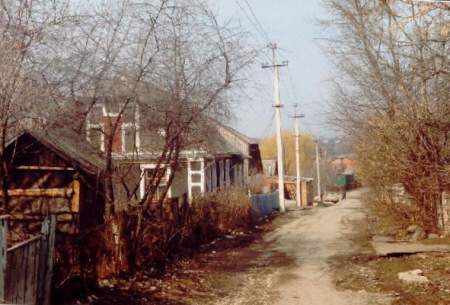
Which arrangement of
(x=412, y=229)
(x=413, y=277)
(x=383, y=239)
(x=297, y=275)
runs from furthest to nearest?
(x=383, y=239), (x=412, y=229), (x=297, y=275), (x=413, y=277)

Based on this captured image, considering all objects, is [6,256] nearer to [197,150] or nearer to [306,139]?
[197,150]

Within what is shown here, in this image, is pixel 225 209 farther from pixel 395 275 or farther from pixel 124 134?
pixel 124 134

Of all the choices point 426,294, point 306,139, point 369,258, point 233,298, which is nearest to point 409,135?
point 369,258

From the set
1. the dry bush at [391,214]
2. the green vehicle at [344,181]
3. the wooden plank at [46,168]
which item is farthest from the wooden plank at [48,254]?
the green vehicle at [344,181]

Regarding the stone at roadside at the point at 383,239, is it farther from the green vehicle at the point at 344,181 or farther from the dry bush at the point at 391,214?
the green vehicle at the point at 344,181

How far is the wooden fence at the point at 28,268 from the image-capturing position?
684 cm

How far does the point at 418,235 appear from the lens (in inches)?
638

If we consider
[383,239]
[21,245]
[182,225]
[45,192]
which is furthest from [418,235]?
[21,245]

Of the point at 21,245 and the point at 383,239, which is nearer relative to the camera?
the point at 21,245

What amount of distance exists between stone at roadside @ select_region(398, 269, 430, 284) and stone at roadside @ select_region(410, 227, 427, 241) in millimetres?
4988

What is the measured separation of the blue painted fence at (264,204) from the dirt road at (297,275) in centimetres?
652

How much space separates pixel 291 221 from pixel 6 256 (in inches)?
884

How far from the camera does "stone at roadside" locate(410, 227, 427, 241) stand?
634 inches

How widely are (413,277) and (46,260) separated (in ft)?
22.1
